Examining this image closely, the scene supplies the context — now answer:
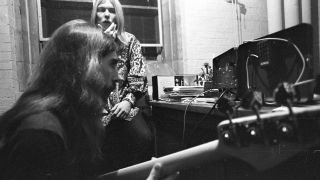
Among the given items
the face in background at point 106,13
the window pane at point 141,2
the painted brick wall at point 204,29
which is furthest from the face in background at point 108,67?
the window pane at point 141,2

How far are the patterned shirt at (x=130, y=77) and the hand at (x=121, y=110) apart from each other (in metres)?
0.02

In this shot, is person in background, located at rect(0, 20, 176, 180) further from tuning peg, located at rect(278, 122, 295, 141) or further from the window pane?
the window pane

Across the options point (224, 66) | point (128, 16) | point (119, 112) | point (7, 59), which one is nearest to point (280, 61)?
point (224, 66)

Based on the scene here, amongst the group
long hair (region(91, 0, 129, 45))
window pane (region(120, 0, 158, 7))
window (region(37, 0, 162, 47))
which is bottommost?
long hair (region(91, 0, 129, 45))

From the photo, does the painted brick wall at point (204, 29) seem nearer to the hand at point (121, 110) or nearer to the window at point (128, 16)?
the window at point (128, 16)

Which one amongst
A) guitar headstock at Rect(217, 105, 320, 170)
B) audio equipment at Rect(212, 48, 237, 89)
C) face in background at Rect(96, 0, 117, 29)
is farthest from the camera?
face in background at Rect(96, 0, 117, 29)

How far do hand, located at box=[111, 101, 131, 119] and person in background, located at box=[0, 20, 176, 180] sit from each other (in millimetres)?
540

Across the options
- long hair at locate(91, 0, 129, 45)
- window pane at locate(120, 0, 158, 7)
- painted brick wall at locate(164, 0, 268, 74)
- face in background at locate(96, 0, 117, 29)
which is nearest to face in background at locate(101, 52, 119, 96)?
long hair at locate(91, 0, 129, 45)

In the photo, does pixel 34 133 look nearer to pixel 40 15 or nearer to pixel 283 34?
pixel 283 34

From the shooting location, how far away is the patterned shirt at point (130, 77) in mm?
1337

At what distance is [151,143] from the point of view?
52.0 inches

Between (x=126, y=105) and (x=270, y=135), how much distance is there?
1.00 m

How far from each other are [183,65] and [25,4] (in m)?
1.29

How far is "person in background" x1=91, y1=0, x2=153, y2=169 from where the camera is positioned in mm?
1185
